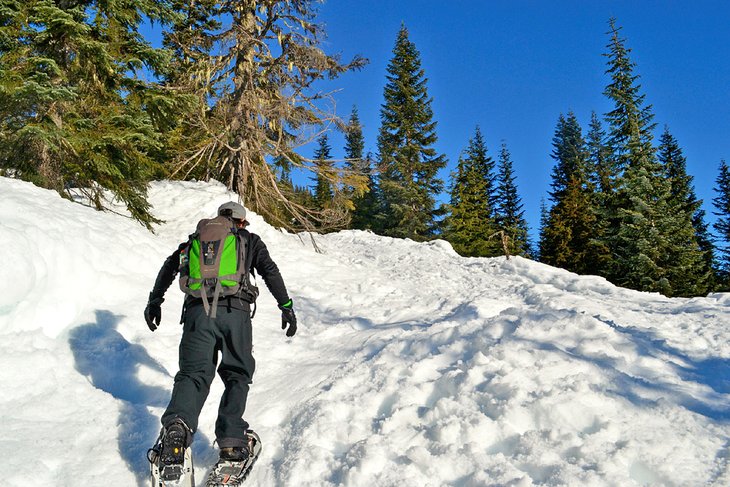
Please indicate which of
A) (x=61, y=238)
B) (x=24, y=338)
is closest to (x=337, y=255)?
(x=61, y=238)

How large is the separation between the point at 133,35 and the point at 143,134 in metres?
2.86

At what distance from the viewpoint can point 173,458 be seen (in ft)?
9.23

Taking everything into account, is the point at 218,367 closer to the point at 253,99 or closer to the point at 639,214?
the point at 253,99

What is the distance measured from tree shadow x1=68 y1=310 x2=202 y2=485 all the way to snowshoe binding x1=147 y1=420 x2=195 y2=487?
46cm

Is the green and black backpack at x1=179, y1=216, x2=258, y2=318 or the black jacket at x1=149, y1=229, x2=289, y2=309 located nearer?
the green and black backpack at x1=179, y1=216, x2=258, y2=318

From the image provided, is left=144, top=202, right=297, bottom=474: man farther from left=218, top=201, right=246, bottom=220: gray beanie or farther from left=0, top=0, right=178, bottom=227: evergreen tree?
left=0, top=0, right=178, bottom=227: evergreen tree

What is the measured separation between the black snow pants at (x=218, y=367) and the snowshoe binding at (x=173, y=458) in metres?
0.11

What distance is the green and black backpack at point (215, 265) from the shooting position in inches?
133

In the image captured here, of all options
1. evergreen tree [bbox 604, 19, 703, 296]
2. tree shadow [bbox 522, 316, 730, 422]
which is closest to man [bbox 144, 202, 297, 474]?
tree shadow [bbox 522, 316, 730, 422]

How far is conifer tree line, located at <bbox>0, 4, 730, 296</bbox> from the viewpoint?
8.35 metres

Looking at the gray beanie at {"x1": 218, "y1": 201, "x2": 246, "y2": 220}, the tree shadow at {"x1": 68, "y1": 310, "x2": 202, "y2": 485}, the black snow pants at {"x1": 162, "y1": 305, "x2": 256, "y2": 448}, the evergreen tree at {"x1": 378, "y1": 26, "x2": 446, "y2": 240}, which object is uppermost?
the evergreen tree at {"x1": 378, "y1": 26, "x2": 446, "y2": 240}

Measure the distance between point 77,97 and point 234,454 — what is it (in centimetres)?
903

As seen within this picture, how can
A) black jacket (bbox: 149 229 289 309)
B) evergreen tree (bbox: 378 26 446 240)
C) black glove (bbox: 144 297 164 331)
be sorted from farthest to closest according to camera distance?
evergreen tree (bbox: 378 26 446 240)
black glove (bbox: 144 297 164 331)
black jacket (bbox: 149 229 289 309)

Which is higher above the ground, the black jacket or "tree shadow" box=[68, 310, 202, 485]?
the black jacket
